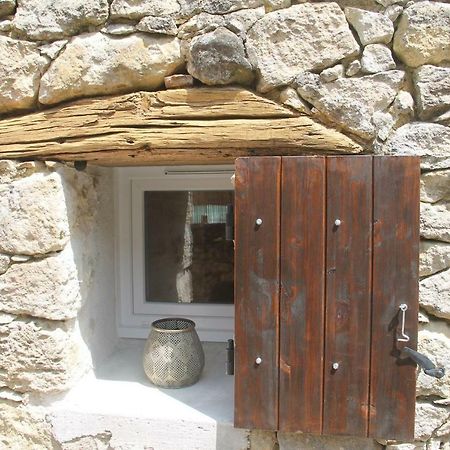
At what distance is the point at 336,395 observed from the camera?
1261 millimetres

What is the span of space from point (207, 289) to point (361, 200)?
95cm

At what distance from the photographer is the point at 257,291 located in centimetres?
128

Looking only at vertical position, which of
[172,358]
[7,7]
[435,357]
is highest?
[7,7]

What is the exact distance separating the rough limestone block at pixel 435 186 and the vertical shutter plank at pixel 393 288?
0.08 meters

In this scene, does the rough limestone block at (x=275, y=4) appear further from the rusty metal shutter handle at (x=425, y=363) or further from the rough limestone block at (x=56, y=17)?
the rusty metal shutter handle at (x=425, y=363)

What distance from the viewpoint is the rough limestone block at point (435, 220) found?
1.25 m

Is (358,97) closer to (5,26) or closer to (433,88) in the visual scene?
(433,88)

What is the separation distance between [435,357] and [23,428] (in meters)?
1.44

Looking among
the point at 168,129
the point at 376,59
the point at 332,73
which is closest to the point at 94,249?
the point at 168,129

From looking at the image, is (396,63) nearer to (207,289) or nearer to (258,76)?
(258,76)

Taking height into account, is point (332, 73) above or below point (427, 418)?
above

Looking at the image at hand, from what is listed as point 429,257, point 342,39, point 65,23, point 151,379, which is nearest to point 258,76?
point 342,39

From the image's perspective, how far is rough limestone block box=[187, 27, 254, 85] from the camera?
1252 millimetres

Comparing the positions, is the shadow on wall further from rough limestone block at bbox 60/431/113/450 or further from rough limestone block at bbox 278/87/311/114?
rough limestone block at bbox 278/87/311/114
